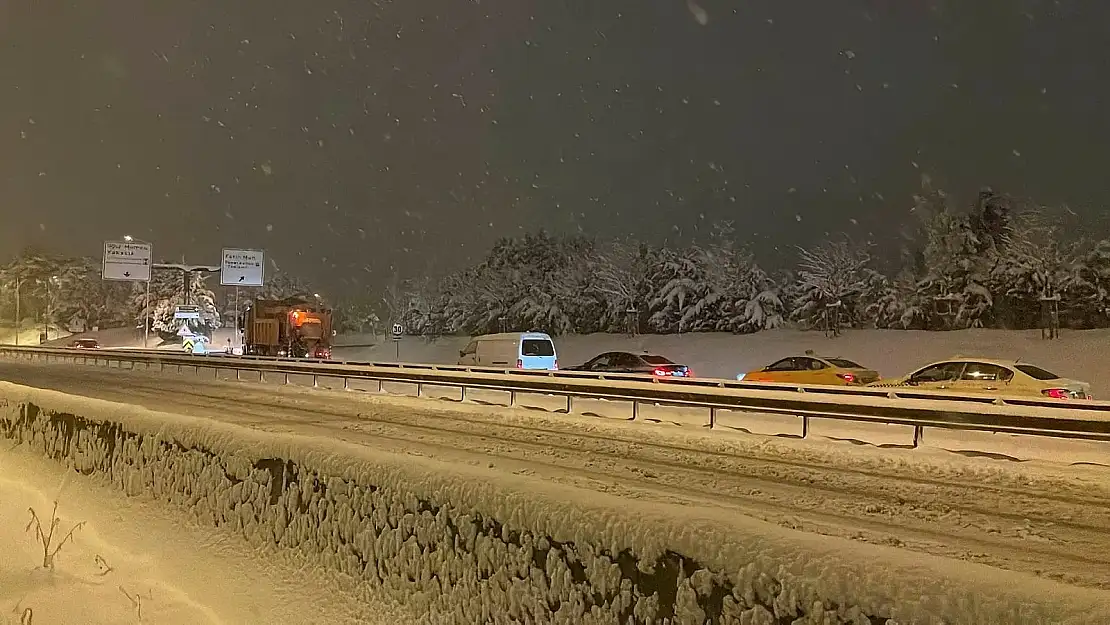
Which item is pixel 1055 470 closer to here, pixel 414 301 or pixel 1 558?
pixel 1 558

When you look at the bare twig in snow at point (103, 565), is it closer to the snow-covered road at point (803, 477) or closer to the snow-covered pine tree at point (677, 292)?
the snow-covered road at point (803, 477)

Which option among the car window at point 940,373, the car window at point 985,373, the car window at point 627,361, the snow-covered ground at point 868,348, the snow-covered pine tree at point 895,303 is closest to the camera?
the car window at point 985,373

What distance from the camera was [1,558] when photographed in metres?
7.35

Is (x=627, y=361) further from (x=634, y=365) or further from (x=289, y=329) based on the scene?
(x=289, y=329)

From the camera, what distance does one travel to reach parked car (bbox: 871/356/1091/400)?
1748 cm

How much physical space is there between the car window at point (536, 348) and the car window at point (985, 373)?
1548 cm

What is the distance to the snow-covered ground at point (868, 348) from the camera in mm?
39094

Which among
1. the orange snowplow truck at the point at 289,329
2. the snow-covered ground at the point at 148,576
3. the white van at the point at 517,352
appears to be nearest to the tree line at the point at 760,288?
the orange snowplow truck at the point at 289,329

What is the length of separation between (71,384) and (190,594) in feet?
87.4

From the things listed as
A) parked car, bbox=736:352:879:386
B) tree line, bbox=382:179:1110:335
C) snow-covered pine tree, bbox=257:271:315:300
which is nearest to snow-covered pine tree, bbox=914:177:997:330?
tree line, bbox=382:179:1110:335

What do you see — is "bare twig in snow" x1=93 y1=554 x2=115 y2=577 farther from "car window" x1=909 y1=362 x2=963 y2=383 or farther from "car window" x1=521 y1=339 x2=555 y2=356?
"car window" x1=521 y1=339 x2=555 y2=356

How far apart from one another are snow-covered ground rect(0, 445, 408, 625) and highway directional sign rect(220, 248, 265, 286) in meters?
48.8

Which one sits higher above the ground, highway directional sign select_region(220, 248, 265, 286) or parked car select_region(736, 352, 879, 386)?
highway directional sign select_region(220, 248, 265, 286)

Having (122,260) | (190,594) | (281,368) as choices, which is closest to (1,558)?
(190,594)
